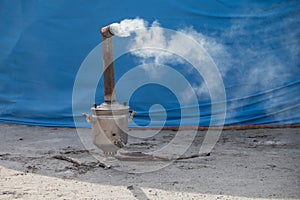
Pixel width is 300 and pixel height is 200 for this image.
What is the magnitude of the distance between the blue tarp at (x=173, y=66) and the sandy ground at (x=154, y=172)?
54 cm

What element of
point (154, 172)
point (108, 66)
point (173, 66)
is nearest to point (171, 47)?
point (173, 66)

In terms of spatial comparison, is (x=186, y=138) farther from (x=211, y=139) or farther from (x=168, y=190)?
(x=168, y=190)

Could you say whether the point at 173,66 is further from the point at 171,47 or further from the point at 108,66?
the point at 108,66

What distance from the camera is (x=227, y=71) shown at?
4035 mm

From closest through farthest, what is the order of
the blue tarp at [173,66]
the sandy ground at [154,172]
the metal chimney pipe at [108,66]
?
the metal chimney pipe at [108,66] < the sandy ground at [154,172] < the blue tarp at [173,66]

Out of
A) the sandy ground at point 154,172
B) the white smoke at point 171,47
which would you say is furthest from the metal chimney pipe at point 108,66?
the white smoke at point 171,47

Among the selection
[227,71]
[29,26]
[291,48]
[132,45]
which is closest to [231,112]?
[227,71]

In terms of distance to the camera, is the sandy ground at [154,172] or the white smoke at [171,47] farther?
the white smoke at [171,47]

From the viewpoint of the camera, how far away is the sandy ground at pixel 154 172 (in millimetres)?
2113

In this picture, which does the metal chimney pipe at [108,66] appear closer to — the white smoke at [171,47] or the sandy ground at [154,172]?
the sandy ground at [154,172]

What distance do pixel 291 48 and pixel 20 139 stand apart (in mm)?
2746

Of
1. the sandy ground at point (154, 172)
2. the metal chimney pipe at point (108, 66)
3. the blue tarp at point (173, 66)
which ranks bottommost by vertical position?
the sandy ground at point (154, 172)

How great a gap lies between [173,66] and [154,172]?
5.82 ft

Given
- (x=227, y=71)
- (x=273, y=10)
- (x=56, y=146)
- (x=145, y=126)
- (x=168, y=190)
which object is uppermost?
(x=273, y=10)
